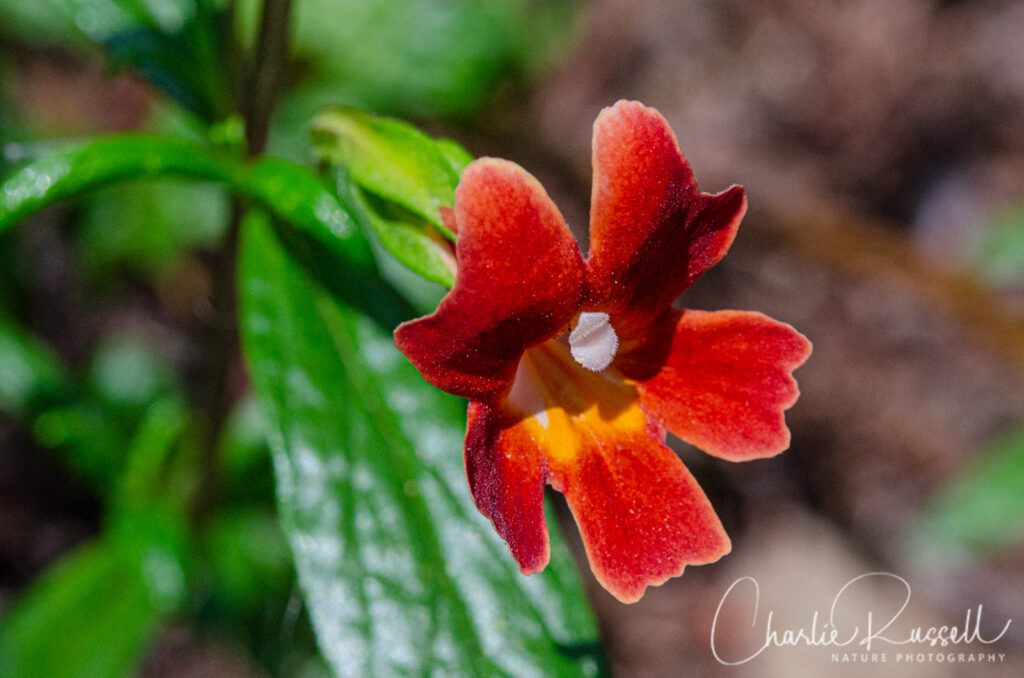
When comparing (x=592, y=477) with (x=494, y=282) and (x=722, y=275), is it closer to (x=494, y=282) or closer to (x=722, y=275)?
(x=494, y=282)

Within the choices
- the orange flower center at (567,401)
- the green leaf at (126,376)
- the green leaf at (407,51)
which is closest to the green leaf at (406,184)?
the orange flower center at (567,401)

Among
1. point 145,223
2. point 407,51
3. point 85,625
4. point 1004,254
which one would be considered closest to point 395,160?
point 85,625

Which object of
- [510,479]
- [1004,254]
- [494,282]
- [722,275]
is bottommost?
[1004,254]

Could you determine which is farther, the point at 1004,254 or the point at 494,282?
the point at 1004,254

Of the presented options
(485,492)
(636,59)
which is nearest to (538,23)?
(636,59)

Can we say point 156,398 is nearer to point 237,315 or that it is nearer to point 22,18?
point 237,315

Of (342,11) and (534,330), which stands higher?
(342,11)

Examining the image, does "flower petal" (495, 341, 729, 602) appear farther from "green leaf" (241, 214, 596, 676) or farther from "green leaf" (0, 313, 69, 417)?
"green leaf" (0, 313, 69, 417)
